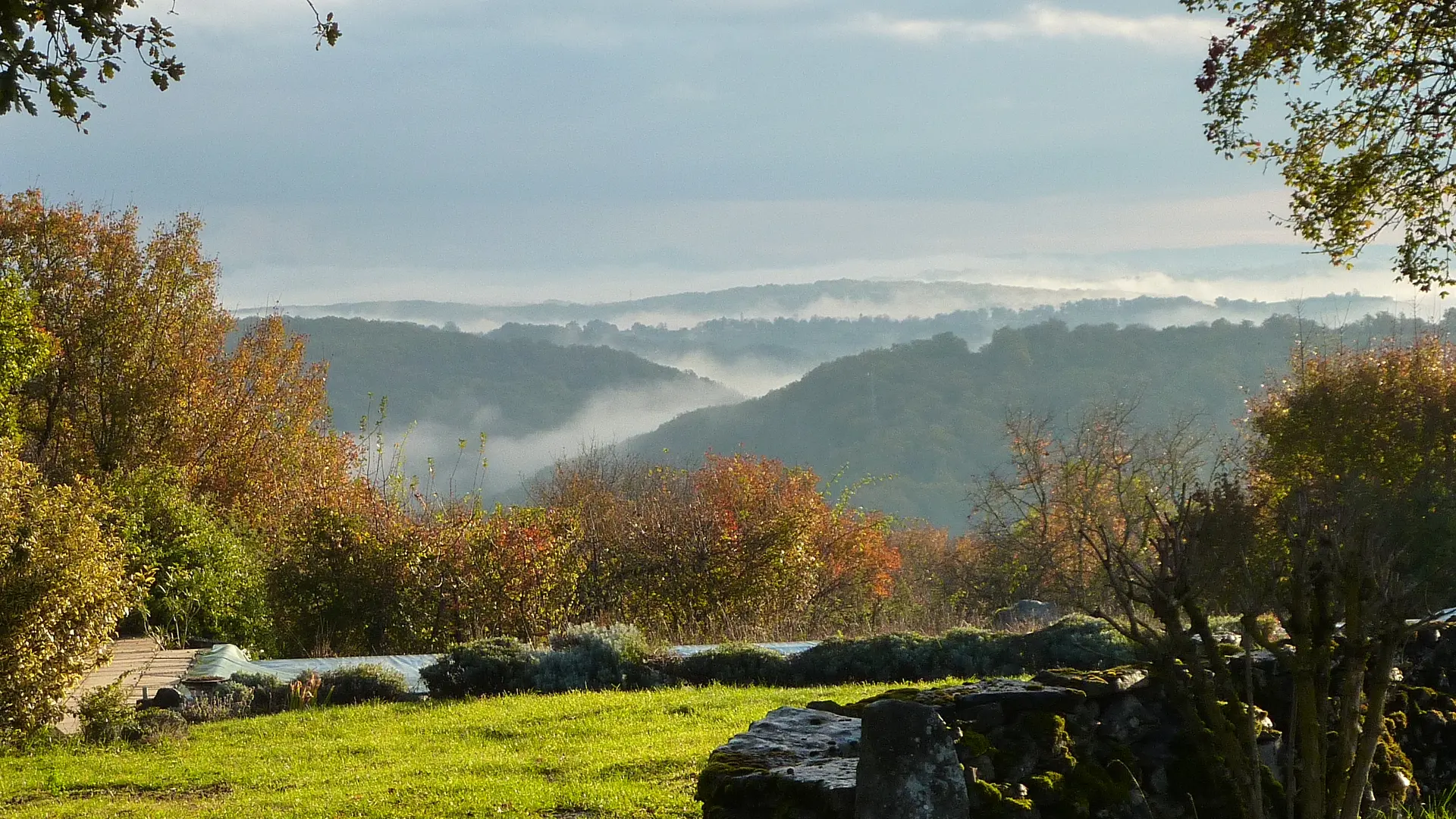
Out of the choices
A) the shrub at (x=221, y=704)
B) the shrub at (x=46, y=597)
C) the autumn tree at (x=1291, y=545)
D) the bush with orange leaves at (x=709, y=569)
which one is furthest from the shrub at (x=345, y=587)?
the autumn tree at (x=1291, y=545)

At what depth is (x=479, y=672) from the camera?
11977 millimetres

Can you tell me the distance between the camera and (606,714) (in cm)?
1020

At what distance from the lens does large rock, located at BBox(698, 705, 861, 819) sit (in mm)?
4223

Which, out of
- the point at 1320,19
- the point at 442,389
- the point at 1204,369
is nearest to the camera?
the point at 1320,19

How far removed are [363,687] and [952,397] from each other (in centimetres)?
11999

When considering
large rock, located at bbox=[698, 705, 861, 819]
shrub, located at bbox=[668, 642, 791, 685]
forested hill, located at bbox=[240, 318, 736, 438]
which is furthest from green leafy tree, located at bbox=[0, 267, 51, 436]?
forested hill, located at bbox=[240, 318, 736, 438]

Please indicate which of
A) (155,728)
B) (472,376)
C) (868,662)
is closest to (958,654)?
(868,662)

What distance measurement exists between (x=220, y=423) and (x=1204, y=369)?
112223mm

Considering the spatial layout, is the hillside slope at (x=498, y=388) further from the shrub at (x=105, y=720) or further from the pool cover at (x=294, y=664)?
the shrub at (x=105, y=720)

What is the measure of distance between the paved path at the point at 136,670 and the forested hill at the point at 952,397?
9696 cm

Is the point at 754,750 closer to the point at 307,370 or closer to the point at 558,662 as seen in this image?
the point at 558,662

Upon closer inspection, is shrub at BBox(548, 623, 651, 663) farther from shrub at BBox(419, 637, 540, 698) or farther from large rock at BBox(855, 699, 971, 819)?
large rock at BBox(855, 699, 971, 819)

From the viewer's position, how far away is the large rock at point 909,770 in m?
3.69

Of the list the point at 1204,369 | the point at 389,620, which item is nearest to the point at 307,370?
the point at 389,620
